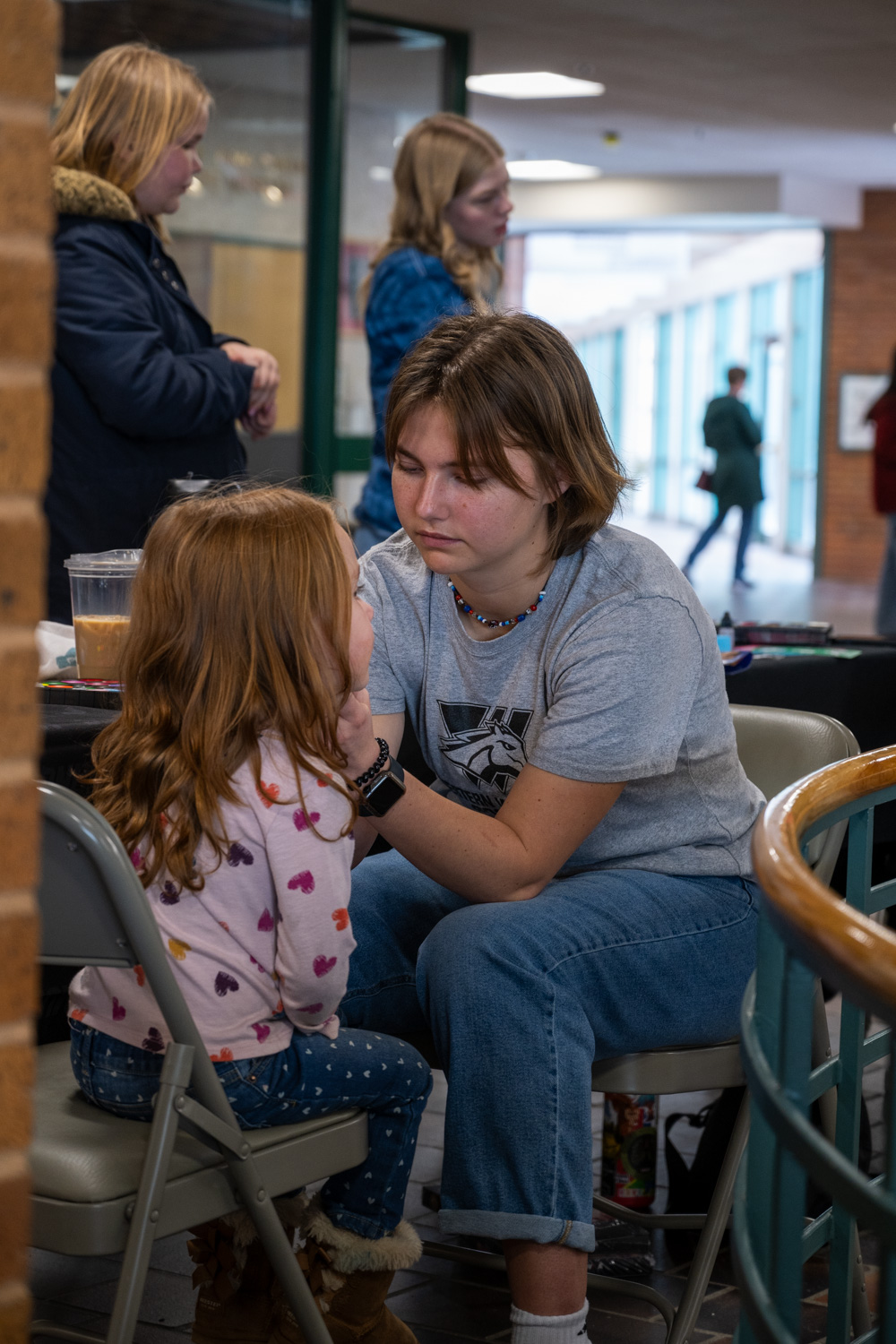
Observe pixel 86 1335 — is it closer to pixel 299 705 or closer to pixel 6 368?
pixel 299 705

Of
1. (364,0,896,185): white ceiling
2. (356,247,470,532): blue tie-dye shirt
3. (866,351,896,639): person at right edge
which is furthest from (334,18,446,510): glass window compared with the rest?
(356,247,470,532): blue tie-dye shirt

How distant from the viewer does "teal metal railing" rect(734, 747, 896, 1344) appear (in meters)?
0.88

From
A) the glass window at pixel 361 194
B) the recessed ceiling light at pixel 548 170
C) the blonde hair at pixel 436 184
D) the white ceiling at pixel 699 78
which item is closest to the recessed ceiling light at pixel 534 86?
the white ceiling at pixel 699 78

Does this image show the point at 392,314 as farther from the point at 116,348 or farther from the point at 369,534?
the point at 116,348

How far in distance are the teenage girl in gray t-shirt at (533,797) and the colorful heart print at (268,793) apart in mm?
110

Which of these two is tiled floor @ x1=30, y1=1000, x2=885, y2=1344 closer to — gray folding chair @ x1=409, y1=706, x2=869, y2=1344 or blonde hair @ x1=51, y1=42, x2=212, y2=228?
gray folding chair @ x1=409, y1=706, x2=869, y2=1344

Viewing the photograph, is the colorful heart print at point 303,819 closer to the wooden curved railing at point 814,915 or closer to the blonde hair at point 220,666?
the blonde hair at point 220,666

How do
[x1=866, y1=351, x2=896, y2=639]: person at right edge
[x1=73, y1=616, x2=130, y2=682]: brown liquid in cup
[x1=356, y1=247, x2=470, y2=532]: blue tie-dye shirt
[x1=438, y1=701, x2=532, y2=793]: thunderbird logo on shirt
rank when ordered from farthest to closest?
[x1=866, y1=351, x2=896, y2=639]: person at right edge
[x1=356, y1=247, x2=470, y2=532]: blue tie-dye shirt
[x1=73, y1=616, x2=130, y2=682]: brown liquid in cup
[x1=438, y1=701, x2=532, y2=793]: thunderbird logo on shirt

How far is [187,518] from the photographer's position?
157 cm

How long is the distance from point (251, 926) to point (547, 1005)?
331 mm

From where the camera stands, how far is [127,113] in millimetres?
2707

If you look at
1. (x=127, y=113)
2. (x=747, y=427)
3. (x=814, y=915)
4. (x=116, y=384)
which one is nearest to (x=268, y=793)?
(x=814, y=915)

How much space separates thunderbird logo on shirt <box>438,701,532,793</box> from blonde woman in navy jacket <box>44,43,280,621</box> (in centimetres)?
96

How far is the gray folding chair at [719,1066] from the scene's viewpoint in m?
1.74
